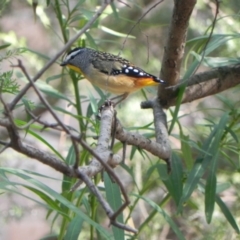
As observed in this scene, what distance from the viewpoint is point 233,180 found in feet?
8.02

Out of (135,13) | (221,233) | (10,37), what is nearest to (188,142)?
(221,233)

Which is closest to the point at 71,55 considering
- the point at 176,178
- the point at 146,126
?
the point at 146,126

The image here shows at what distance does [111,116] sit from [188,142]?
414mm

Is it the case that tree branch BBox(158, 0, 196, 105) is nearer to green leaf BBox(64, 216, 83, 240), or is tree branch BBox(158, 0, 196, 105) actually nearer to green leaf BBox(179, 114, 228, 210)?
green leaf BBox(179, 114, 228, 210)

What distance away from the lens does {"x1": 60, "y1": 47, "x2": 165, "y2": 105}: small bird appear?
1666mm

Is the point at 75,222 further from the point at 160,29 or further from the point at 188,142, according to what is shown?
the point at 160,29

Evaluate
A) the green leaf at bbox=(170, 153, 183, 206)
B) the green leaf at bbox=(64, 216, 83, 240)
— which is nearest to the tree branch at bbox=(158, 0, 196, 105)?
the green leaf at bbox=(170, 153, 183, 206)

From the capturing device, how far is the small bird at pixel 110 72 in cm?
167

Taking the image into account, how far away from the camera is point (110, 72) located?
1715 mm

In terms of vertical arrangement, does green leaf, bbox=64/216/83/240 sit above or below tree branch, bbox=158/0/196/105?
below

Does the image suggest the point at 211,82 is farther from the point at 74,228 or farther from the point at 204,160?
the point at 74,228

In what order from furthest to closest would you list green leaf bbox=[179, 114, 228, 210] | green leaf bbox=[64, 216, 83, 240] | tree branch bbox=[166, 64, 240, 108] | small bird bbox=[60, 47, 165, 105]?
small bird bbox=[60, 47, 165, 105] < tree branch bbox=[166, 64, 240, 108] < green leaf bbox=[179, 114, 228, 210] < green leaf bbox=[64, 216, 83, 240]

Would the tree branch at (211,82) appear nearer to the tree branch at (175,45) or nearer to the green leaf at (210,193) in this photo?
the tree branch at (175,45)

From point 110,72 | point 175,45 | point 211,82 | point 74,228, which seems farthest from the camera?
point 110,72
